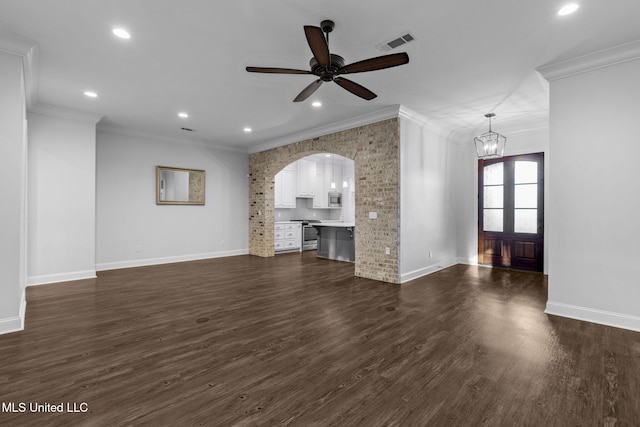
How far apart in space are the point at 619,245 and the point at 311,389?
11.6ft

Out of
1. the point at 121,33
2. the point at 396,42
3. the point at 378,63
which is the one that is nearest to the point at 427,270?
the point at 396,42

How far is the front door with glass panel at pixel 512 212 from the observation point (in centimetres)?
593

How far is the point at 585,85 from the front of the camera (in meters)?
3.37

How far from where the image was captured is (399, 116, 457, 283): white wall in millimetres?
5059

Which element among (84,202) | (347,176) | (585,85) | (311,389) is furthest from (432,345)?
(347,176)

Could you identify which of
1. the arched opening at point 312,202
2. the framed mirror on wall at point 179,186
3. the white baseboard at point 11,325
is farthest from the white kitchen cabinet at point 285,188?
the white baseboard at point 11,325

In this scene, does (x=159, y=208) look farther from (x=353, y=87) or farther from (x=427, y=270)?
(x=427, y=270)

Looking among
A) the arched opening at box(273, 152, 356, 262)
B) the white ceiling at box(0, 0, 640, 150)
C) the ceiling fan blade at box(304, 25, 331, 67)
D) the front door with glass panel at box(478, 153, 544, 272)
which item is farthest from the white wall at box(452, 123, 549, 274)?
the ceiling fan blade at box(304, 25, 331, 67)

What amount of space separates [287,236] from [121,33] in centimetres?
638

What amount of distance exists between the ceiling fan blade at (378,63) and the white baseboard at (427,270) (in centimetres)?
340

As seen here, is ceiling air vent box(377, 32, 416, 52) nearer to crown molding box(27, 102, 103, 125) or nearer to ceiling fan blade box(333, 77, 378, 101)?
ceiling fan blade box(333, 77, 378, 101)

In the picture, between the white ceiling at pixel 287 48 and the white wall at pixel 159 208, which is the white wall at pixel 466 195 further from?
the white wall at pixel 159 208

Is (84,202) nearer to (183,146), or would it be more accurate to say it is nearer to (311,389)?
(183,146)

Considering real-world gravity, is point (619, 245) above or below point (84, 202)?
below
